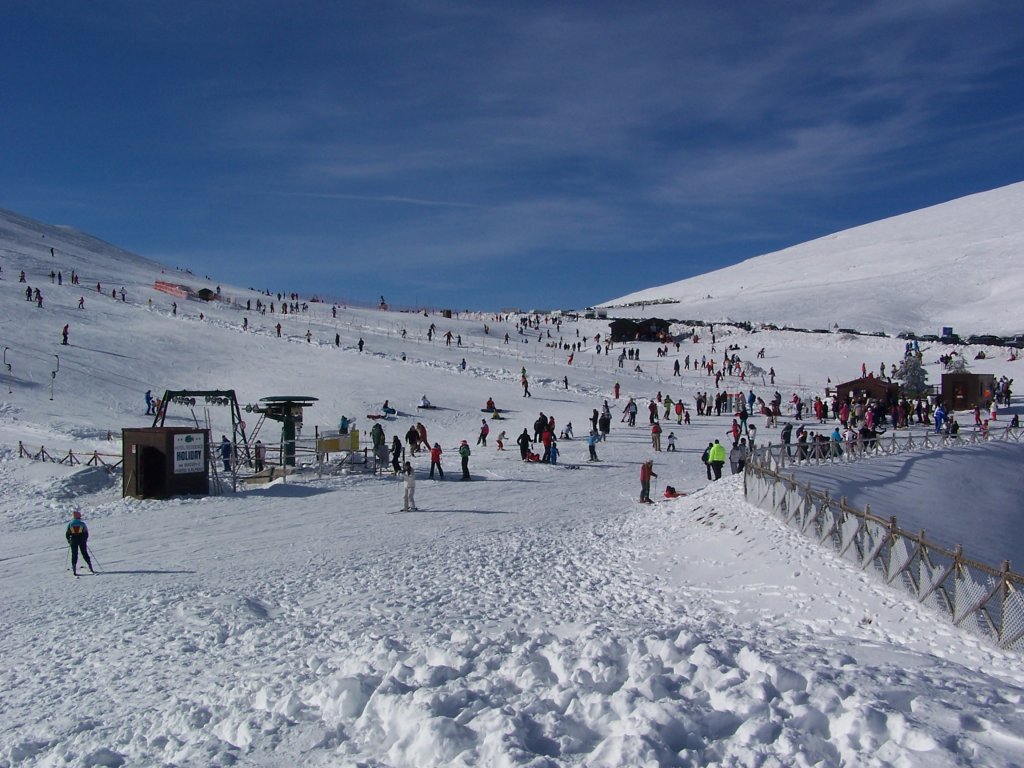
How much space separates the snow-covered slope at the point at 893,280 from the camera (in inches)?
3396

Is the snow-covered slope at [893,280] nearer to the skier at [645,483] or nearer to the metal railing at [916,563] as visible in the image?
the skier at [645,483]

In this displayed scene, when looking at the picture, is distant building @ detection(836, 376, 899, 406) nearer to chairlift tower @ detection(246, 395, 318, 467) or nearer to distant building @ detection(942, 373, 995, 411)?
distant building @ detection(942, 373, 995, 411)

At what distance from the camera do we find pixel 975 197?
151 metres

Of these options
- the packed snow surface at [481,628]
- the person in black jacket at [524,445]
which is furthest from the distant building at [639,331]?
the person in black jacket at [524,445]

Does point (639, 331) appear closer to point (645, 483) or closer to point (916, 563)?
point (645, 483)

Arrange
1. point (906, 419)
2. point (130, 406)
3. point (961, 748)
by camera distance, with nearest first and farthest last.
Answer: point (961, 748) < point (130, 406) < point (906, 419)

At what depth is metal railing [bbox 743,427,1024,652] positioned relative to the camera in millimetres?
8148

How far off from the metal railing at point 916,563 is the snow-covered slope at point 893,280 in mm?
70998

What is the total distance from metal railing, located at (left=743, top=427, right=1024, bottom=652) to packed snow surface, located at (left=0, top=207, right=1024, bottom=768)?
0.21 meters

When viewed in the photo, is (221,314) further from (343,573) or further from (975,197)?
(975,197)

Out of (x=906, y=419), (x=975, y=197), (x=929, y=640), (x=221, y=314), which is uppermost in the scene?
(x=975, y=197)

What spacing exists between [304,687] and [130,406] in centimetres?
2727

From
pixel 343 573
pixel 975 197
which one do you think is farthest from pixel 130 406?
pixel 975 197

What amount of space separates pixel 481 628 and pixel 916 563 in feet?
15.8
